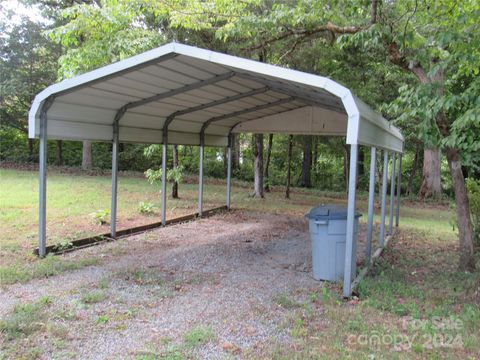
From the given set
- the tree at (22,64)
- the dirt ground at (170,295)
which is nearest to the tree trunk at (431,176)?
the dirt ground at (170,295)

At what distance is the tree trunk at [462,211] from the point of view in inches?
219

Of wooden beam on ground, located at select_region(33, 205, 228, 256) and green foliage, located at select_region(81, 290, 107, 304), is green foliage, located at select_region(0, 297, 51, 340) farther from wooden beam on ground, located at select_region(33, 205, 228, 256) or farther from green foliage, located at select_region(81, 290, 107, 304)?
wooden beam on ground, located at select_region(33, 205, 228, 256)

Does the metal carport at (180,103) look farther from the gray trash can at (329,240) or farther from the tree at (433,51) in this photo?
the tree at (433,51)

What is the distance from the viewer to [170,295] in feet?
14.9

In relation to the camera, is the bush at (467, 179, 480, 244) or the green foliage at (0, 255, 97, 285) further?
the bush at (467, 179, 480, 244)

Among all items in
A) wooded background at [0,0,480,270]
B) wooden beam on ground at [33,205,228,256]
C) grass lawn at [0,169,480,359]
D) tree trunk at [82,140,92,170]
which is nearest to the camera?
grass lawn at [0,169,480,359]

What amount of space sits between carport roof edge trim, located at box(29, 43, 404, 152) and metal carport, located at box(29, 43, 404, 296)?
0.01 metres

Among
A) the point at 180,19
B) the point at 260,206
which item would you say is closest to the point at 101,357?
the point at 180,19

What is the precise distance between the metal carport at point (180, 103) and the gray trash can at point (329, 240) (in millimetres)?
551

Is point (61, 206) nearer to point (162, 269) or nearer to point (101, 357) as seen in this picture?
point (162, 269)

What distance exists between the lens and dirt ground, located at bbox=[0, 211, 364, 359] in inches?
132

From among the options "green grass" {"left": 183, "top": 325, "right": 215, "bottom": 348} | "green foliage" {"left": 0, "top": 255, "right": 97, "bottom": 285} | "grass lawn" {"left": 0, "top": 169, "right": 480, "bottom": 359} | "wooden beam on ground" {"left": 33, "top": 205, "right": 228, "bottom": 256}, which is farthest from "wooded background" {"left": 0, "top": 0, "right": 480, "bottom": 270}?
"green foliage" {"left": 0, "top": 255, "right": 97, "bottom": 285}

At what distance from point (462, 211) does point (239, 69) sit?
3.53 meters

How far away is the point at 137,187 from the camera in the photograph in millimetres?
14867
